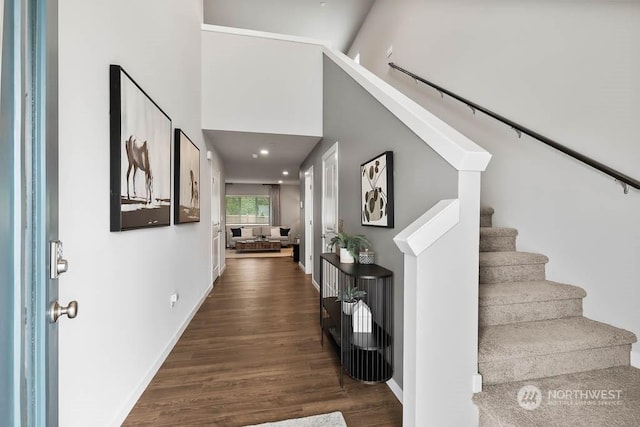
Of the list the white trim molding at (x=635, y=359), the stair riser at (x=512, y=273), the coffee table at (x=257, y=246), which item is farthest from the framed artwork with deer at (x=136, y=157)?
the coffee table at (x=257, y=246)

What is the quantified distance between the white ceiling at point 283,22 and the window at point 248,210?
5569 mm

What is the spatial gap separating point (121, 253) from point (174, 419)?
1031mm

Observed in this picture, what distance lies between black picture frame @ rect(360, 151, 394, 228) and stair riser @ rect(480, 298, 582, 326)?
2.69 ft

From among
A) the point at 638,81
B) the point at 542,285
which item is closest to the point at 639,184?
the point at 638,81

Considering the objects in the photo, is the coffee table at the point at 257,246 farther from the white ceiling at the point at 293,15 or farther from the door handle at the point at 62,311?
the door handle at the point at 62,311

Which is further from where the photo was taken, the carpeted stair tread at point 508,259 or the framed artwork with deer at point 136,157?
the carpeted stair tread at point 508,259

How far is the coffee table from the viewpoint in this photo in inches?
354

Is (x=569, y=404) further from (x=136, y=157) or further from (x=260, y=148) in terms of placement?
(x=260, y=148)

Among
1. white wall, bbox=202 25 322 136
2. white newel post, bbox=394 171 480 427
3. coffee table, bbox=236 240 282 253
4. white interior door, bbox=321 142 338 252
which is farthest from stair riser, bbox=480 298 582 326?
coffee table, bbox=236 240 282 253

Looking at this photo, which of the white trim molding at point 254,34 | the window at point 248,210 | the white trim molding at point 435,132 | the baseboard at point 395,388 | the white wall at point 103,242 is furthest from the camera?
the window at point 248,210

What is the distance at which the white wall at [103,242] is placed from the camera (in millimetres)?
1112

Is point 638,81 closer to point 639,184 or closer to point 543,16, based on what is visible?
point 639,184

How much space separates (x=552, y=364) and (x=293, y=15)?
6023 millimetres

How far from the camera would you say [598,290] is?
1.69 metres
